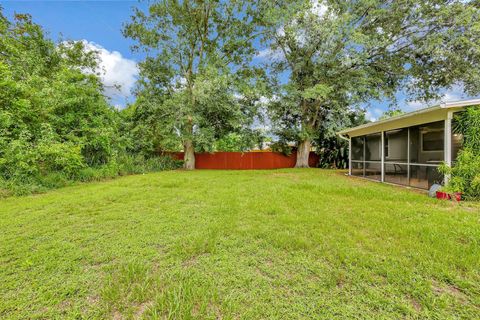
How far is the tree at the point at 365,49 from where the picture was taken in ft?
33.3

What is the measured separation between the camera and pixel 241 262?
88.6 inches

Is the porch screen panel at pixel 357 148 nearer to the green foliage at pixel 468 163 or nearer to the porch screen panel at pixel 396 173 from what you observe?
the porch screen panel at pixel 396 173

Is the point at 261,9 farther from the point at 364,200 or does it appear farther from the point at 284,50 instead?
the point at 364,200

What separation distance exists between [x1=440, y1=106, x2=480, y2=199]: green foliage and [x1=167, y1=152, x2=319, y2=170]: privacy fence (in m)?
9.66

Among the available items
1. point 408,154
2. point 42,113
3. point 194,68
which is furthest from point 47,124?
point 408,154

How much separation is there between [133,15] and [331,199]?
13.9 metres

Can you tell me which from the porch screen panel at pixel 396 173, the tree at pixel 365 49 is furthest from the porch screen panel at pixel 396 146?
the tree at pixel 365 49

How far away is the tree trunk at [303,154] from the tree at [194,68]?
3937 mm

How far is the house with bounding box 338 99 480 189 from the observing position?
5.06m

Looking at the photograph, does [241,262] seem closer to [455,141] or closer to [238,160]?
[455,141]

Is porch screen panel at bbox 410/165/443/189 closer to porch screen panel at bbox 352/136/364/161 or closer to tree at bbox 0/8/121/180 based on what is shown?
porch screen panel at bbox 352/136/364/161

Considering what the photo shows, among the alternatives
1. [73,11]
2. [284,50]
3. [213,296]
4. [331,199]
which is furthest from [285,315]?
[284,50]

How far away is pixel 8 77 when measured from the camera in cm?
651

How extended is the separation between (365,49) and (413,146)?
7.32 m
